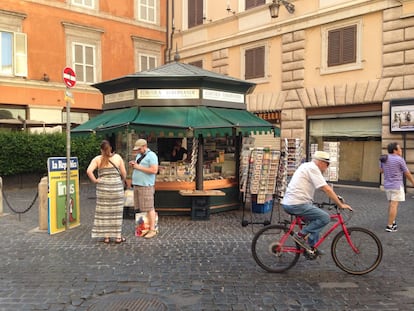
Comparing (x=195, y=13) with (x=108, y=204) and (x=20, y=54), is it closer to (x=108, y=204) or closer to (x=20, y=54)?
(x=20, y=54)

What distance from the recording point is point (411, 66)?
42.9 feet

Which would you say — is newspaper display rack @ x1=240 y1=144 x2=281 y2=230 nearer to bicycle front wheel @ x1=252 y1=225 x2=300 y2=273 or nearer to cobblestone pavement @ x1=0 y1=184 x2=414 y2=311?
cobblestone pavement @ x1=0 y1=184 x2=414 y2=311

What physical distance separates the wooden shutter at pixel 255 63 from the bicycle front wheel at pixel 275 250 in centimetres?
1343

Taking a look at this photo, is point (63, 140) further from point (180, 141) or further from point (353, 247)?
point (353, 247)

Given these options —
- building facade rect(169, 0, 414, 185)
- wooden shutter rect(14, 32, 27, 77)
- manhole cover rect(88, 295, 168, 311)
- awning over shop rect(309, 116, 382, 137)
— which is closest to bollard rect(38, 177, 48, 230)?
manhole cover rect(88, 295, 168, 311)

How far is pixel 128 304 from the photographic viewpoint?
424 cm

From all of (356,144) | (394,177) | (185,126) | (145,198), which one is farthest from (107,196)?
(356,144)

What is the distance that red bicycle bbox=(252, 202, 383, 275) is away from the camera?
5.08 metres

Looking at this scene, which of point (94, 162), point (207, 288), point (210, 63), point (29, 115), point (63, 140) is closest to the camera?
point (207, 288)

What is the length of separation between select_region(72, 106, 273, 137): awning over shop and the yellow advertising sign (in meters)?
1.31

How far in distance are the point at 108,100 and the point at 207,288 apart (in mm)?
6355

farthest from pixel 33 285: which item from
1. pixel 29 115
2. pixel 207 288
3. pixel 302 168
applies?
pixel 29 115

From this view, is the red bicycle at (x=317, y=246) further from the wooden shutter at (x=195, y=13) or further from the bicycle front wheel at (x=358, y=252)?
the wooden shutter at (x=195, y=13)

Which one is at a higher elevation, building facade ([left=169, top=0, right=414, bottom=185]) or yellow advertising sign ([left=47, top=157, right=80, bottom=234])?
building facade ([left=169, top=0, right=414, bottom=185])
